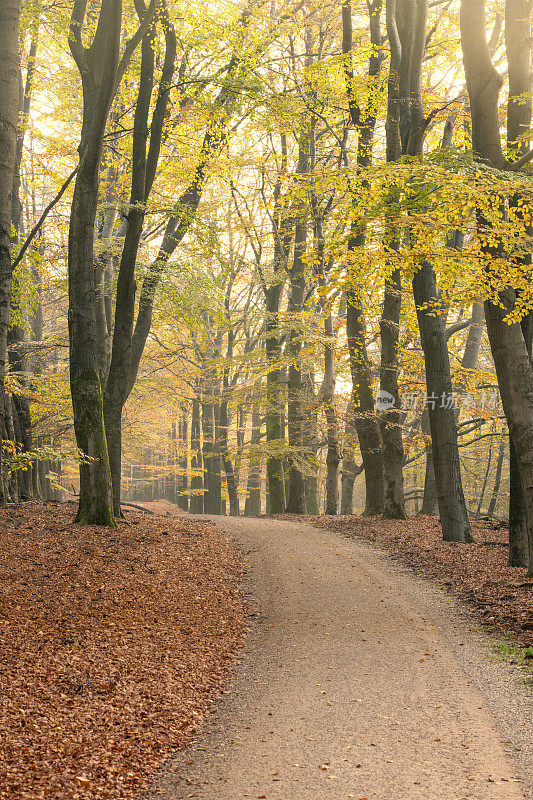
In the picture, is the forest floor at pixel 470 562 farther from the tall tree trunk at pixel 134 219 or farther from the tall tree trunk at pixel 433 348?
the tall tree trunk at pixel 134 219

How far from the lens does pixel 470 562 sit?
1029 cm

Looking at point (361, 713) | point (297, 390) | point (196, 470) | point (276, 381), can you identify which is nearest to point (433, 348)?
point (297, 390)

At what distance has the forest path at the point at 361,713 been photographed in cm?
381

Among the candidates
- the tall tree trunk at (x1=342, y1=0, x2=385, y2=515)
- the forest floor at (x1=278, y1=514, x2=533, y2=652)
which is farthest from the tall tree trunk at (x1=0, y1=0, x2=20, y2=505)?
the tall tree trunk at (x1=342, y1=0, x2=385, y2=515)

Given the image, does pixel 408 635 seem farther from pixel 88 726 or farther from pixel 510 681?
pixel 88 726

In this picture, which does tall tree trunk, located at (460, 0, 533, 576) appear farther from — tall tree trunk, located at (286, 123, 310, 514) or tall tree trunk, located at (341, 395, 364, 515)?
tall tree trunk, located at (341, 395, 364, 515)

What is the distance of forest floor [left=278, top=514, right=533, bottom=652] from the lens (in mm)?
7297

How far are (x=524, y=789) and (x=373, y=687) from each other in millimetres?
1880

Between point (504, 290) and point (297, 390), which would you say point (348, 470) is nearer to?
point (297, 390)

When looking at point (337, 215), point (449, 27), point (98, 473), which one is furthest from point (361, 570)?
point (449, 27)

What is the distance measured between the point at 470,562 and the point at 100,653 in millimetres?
6694

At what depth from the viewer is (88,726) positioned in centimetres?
435

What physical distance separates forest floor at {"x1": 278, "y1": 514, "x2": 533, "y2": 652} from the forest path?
43 centimetres

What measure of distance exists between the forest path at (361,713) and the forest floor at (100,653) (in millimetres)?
321
